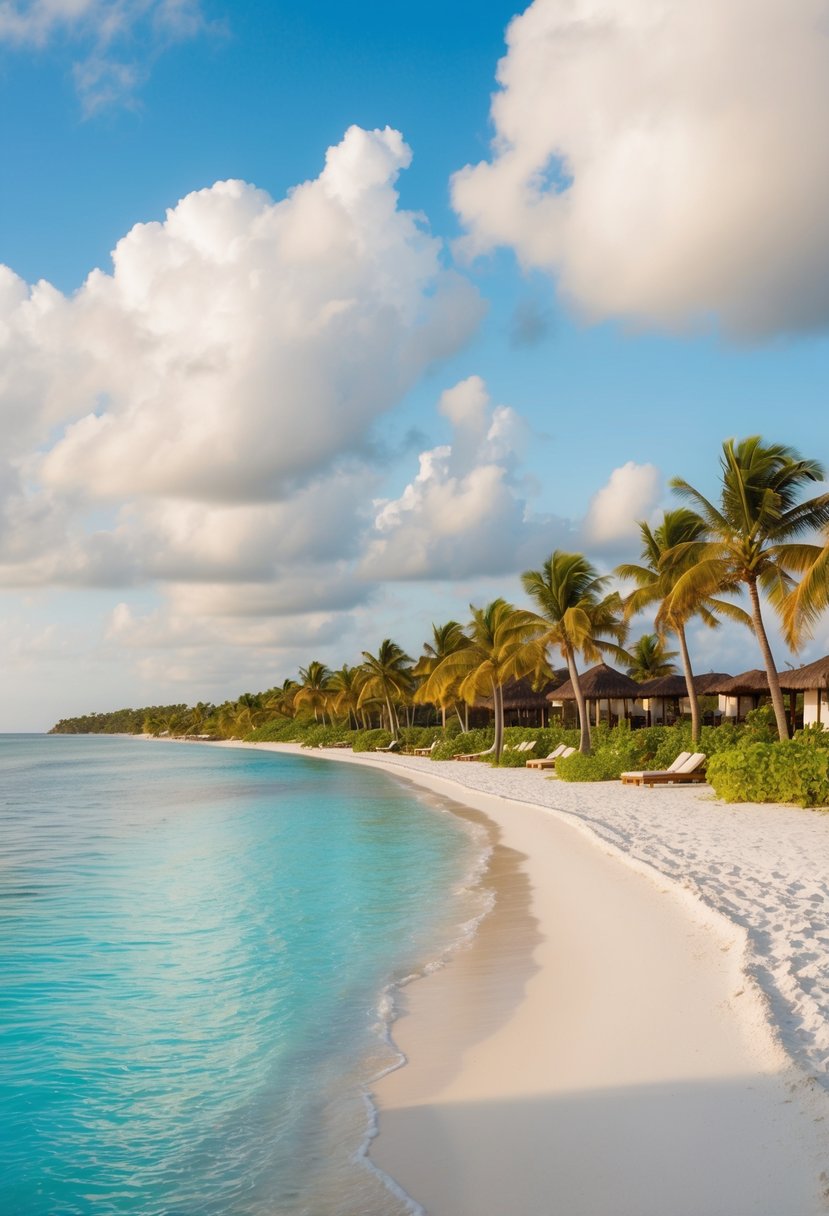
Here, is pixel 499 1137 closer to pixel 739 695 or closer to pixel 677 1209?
pixel 677 1209

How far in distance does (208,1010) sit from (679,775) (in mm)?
15172

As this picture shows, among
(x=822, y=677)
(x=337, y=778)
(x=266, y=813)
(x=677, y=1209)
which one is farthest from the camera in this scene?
(x=337, y=778)

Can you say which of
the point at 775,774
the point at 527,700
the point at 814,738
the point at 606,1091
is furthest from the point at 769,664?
the point at 527,700

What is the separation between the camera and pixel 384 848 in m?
15.1

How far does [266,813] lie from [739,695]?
1974 cm

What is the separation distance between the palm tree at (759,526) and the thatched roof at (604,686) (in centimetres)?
1644

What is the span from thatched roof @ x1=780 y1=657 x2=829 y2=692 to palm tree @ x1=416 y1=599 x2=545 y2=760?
283 inches

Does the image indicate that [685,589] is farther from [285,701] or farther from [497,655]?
[285,701]

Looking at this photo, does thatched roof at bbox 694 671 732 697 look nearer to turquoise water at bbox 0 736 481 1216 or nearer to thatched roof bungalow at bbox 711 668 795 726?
thatched roof bungalow at bbox 711 668 795 726

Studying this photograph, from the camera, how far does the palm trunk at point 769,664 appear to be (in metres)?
18.4

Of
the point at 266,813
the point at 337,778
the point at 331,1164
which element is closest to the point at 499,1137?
the point at 331,1164

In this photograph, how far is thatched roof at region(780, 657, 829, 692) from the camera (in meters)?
25.2

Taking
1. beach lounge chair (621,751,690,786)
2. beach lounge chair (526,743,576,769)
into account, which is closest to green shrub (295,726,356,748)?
beach lounge chair (526,743,576,769)

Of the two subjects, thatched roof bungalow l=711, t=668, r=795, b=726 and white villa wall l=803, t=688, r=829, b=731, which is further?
thatched roof bungalow l=711, t=668, r=795, b=726
